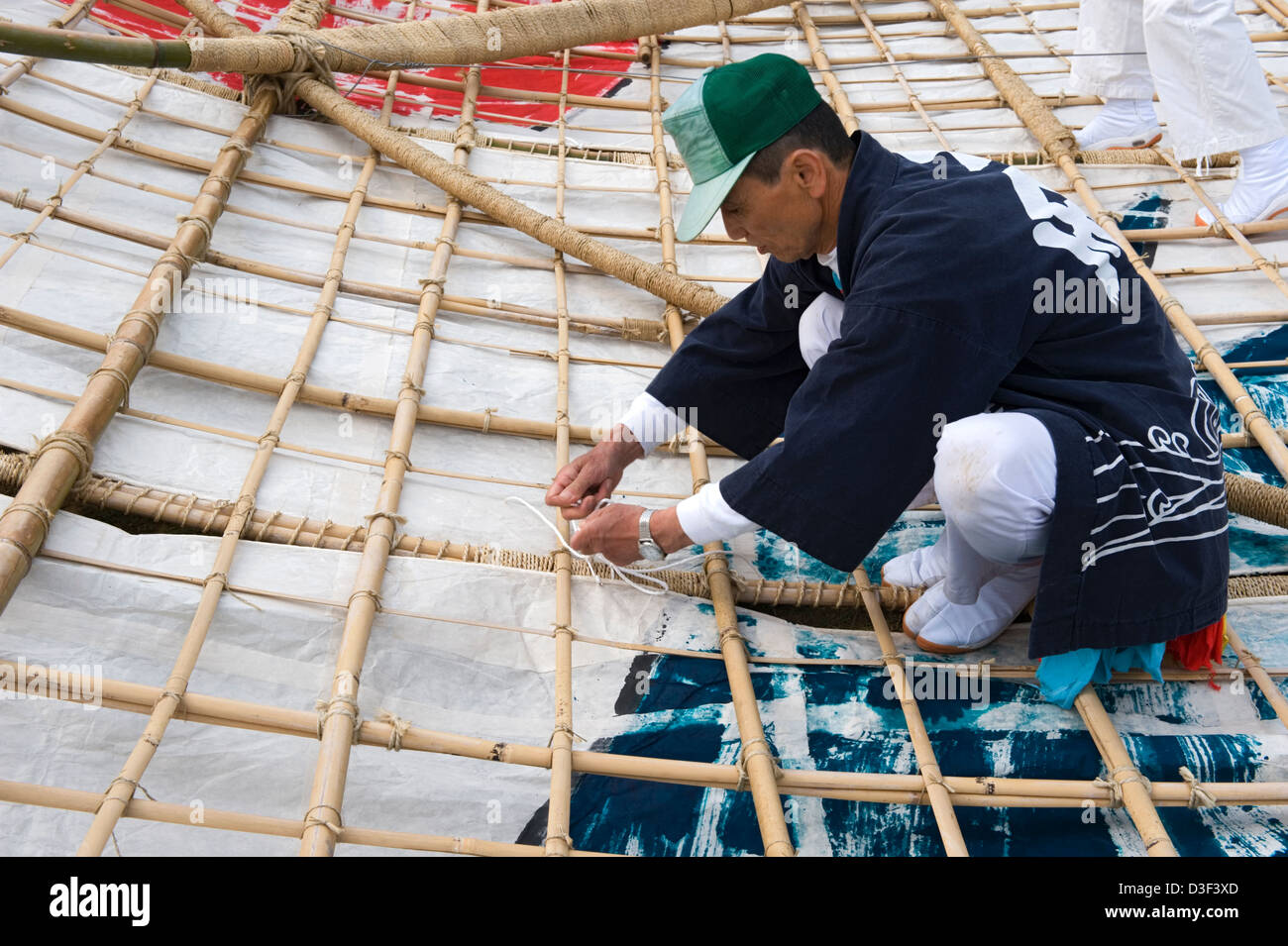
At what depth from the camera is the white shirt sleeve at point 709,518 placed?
52.8 inches

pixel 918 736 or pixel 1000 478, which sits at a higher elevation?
pixel 1000 478

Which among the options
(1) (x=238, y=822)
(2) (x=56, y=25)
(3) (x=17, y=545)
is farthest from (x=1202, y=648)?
(2) (x=56, y=25)

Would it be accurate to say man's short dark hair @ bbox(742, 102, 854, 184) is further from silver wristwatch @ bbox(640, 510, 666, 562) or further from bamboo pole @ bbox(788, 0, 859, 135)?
bamboo pole @ bbox(788, 0, 859, 135)

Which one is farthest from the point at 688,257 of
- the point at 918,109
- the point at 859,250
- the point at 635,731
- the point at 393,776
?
the point at 393,776

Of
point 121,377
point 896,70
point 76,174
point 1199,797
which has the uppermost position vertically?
point 896,70

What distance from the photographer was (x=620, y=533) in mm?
1465

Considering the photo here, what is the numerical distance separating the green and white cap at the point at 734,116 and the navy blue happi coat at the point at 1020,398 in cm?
12

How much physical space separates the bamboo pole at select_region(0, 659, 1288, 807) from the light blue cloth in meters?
0.12

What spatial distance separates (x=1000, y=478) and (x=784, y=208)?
16.4 inches

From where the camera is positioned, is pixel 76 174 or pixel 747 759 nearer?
pixel 747 759

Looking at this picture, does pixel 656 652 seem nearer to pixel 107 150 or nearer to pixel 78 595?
pixel 78 595

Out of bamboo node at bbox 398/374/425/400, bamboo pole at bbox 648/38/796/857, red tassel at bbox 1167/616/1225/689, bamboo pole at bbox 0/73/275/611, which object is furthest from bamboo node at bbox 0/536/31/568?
red tassel at bbox 1167/616/1225/689

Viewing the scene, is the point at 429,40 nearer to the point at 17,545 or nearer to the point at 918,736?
the point at 17,545
